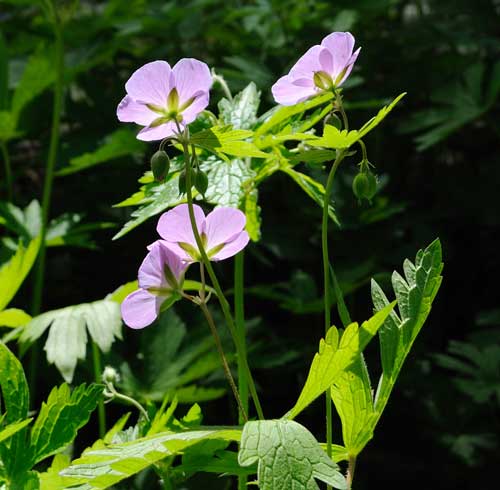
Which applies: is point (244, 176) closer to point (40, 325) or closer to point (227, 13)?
point (40, 325)

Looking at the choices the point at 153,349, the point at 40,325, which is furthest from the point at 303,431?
the point at 153,349

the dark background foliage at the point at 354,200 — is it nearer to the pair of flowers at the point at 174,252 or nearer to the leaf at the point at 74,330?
the leaf at the point at 74,330

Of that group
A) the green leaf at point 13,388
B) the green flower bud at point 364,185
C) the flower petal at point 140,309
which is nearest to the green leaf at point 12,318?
the green leaf at point 13,388

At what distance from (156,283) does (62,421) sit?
6.4 inches

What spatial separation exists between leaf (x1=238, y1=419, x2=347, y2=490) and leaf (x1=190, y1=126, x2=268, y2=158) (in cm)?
23

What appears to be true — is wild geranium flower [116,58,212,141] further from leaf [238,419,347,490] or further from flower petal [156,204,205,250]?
leaf [238,419,347,490]

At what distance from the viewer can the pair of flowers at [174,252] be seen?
717mm

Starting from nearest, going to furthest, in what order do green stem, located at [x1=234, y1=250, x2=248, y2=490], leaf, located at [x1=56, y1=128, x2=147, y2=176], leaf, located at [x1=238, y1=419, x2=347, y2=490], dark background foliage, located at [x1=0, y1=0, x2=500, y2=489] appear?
leaf, located at [x1=238, y1=419, x2=347, y2=490]
green stem, located at [x1=234, y1=250, x2=248, y2=490]
leaf, located at [x1=56, y1=128, x2=147, y2=176]
dark background foliage, located at [x1=0, y1=0, x2=500, y2=489]

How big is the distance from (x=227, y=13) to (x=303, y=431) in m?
1.84

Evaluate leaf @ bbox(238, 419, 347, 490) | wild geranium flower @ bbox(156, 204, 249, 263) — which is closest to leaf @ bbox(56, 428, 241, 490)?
leaf @ bbox(238, 419, 347, 490)

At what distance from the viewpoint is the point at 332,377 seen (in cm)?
67

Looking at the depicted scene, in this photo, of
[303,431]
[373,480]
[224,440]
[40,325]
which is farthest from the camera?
[373,480]

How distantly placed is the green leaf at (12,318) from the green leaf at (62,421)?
347 mm

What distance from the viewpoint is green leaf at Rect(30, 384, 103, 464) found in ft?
2.51
